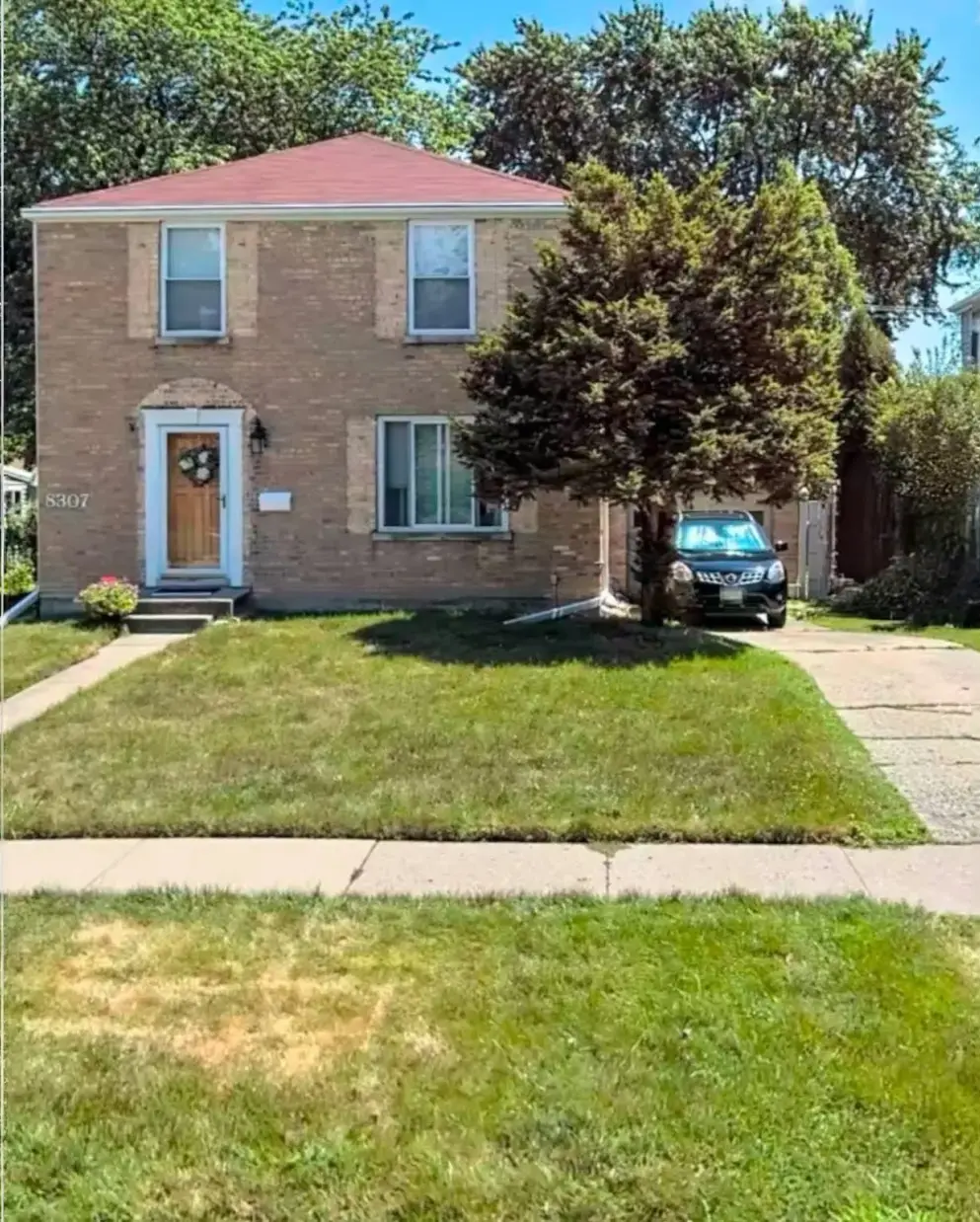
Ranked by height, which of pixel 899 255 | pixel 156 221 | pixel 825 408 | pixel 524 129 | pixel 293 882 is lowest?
pixel 293 882

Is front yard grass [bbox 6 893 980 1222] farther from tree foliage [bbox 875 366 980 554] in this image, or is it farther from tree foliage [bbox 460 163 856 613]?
tree foliage [bbox 875 366 980 554]

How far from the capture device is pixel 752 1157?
3035mm

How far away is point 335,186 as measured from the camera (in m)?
16.0

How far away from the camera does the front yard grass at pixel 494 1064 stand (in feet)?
9.57

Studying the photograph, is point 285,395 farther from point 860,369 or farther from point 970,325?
point 970,325

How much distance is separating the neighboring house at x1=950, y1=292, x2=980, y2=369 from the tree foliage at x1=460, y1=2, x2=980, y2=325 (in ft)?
16.8

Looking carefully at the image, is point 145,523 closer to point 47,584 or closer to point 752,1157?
point 47,584

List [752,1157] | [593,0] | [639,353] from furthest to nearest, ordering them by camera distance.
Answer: [593,0] < [639,353] < [752,1157]

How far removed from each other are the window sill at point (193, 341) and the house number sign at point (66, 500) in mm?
2244

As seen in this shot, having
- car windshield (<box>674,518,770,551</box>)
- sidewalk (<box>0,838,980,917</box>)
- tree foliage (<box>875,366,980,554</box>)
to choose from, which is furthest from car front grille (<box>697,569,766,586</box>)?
sidewalk (<box>0,838,980,917</box>)

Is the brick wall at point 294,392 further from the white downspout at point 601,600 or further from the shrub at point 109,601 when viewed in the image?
the shrub at point 109,601

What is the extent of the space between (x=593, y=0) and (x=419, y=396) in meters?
17.7

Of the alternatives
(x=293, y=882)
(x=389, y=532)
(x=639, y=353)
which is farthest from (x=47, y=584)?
(x=293, y=882)

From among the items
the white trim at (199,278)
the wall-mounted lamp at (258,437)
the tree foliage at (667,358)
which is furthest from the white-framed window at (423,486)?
the tree foliage at (667,358)
